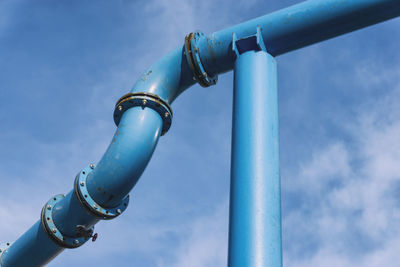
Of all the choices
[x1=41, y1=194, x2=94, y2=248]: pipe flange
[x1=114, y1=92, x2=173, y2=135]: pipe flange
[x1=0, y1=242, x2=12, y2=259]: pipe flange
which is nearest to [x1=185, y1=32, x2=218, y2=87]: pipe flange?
[x1=114, y1=92, x2=173, y2=135]: pipe flange

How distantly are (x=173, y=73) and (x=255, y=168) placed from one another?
187 centimetres

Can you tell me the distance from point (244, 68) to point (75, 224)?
2.44m

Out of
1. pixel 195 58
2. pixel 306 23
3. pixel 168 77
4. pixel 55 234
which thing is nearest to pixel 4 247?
pixel 55 234

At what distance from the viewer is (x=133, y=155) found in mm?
4605

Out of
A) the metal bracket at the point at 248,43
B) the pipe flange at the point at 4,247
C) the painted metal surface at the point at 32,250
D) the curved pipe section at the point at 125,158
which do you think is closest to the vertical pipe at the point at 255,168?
the metal bracket at the point at 248,43

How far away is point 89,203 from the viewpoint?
15.6ft

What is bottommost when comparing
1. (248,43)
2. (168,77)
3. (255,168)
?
(255,168)

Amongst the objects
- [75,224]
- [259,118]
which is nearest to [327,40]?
[259,118]

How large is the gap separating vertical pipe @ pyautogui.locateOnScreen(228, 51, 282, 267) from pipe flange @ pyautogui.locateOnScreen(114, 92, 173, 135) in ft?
3.06

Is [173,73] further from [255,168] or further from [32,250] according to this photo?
[32,250]

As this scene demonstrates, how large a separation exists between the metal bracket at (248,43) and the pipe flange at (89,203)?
1.99 meters

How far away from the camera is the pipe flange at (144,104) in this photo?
16.0 ft

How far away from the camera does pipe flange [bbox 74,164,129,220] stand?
4762 mm

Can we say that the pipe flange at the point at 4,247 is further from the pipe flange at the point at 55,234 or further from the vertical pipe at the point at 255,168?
the vertical pipe at the point at 255,168
